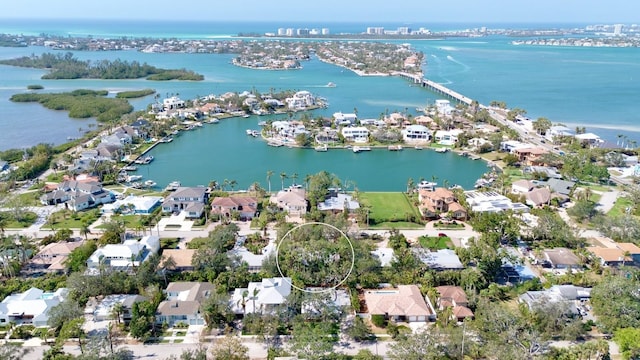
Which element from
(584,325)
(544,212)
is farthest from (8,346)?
(544,212)

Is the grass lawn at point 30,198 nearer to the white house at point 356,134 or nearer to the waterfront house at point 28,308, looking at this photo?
the waterfront house at point 28,308

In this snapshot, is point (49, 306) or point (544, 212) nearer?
point (49, 306)

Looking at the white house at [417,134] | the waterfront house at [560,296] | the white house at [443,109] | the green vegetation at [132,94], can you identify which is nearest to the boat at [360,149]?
the white house at [417,134]

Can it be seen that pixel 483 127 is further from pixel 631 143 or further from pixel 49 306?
pixel 49 306

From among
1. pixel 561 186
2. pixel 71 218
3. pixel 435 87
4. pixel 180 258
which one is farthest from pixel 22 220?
pixel 435 87

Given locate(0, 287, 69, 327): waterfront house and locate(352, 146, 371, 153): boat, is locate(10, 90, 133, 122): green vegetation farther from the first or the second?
locate(0, 287, 69, 327): waterfront house

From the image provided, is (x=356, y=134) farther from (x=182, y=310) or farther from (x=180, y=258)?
(x=182, y=310)
